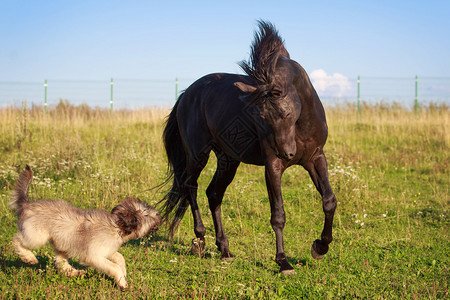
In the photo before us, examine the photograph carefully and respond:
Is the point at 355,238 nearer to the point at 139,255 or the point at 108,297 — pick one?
the point at 139,255

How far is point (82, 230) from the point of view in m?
4.32

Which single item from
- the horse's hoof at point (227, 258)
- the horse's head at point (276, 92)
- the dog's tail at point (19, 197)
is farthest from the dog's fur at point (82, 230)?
the horse's head at point (276, 92)

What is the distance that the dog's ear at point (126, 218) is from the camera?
170 inches

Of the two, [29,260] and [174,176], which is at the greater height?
[174,176]

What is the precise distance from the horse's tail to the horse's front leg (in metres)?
1.82

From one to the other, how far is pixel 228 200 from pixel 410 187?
4.21 m

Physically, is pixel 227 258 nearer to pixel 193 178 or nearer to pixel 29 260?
pixel 193 178

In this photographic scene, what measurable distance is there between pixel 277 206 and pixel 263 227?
1.91 m

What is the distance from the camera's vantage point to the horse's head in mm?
4199

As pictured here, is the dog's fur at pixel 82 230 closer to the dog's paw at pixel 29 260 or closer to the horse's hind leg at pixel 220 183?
the dog's paw at pixel 29 260

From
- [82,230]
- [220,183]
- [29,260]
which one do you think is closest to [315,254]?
[220,183]

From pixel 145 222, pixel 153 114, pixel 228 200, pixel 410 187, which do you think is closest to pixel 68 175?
pixel 228 200

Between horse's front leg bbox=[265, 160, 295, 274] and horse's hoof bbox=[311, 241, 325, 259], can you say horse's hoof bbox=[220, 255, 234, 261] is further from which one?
horse's hoof bbox=[311, 241, 325, 259]

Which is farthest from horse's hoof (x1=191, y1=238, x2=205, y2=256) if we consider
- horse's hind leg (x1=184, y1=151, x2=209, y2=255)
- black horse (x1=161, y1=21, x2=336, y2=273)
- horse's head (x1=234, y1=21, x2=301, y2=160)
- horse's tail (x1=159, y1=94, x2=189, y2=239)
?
horse's head (x1=234, y1=21, x2=301, y2=160)
